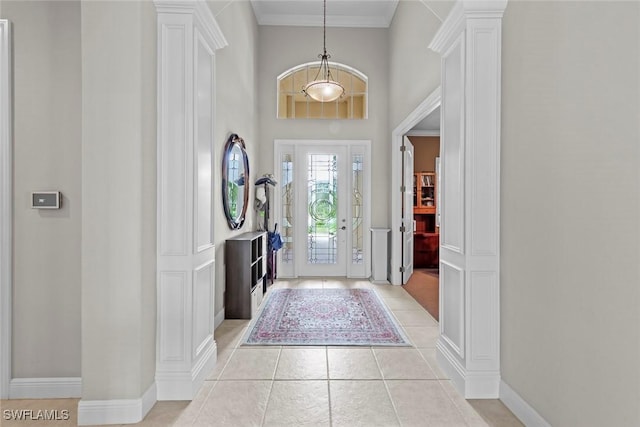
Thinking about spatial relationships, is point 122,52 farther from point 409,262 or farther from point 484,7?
point 409,262

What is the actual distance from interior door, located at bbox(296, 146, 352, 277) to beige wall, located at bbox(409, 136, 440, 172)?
258cm

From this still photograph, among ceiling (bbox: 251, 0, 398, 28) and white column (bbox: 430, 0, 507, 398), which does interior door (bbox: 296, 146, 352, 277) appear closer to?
ceiling (bbox: 251, 0, 398, 28)

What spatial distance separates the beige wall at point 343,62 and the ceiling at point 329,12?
102 millimetres

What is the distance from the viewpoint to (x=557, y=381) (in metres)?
1.78

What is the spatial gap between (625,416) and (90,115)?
277cm

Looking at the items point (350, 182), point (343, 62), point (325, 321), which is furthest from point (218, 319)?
point (343, 62)

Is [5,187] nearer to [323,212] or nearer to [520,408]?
[520,408]

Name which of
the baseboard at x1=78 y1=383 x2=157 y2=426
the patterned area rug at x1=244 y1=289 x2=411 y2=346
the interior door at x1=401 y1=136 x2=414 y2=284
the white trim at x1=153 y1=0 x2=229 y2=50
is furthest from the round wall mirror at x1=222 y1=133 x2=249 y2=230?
the interior door at x1=401 y1=136 x2=414 y2=284

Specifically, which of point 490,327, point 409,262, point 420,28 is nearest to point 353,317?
point 490,327

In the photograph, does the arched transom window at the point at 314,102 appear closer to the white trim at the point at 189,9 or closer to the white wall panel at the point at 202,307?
the white trim at the point at 189,9

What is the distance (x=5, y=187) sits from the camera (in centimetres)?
223

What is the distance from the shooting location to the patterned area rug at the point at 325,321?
10.7 ft

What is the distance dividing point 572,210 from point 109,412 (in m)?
2.55

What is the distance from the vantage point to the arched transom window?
A: 6094 mm
